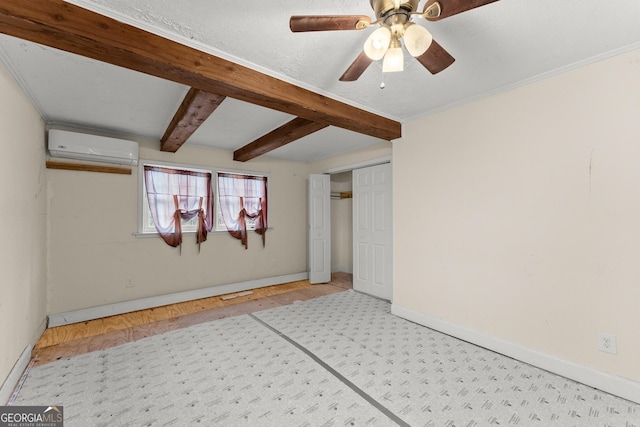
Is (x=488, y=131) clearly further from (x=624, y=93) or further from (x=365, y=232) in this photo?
(x=365, y=232)

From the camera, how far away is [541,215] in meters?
2.15

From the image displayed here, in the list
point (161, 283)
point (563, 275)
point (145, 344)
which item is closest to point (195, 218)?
point (161, 283)

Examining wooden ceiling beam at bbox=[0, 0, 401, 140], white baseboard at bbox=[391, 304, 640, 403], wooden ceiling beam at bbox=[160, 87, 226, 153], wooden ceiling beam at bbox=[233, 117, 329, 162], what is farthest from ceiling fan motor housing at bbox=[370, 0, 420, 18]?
white baseboard at bbox=[391, 304, 640, 403]

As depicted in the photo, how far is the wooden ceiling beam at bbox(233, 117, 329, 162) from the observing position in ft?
9.53

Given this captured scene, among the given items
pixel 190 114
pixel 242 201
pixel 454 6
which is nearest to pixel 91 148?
pixel 190 114

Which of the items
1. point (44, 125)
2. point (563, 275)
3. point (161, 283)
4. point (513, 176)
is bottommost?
point (161, 283)

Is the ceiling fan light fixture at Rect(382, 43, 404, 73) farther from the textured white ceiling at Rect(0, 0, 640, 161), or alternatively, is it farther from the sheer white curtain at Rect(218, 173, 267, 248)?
the sheer white curtain at Rect(218, 173, 267, 248)

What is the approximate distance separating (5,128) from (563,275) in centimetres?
422

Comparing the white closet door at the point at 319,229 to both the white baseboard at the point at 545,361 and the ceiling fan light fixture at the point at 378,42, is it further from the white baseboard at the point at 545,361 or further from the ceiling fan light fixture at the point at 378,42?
the ceiling fan light fixture at the point at 378,42

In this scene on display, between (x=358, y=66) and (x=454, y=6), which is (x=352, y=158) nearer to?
(x=358, y=66)

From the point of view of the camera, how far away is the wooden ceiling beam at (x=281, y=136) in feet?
9.53

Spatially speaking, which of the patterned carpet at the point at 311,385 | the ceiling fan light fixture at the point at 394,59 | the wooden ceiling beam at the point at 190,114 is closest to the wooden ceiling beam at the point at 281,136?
the wooden ceiling beam at the point at 190,114

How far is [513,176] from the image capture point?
2.30m

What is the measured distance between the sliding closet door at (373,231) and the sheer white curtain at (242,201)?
1.63m
